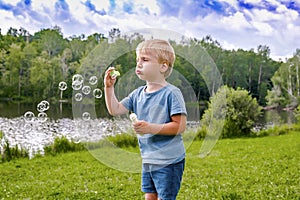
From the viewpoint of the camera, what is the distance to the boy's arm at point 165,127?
185cm

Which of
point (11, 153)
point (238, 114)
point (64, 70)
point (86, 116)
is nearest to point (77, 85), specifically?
point (86, 116)

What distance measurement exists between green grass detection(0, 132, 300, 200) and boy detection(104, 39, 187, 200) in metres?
1.86

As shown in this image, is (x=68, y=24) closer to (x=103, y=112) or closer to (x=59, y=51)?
(x=59, y=51)

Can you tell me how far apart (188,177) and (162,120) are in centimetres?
311

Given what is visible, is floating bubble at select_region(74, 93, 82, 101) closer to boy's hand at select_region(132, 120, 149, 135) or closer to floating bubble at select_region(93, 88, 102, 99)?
floating bubble at select_region(93, 88, 102, 99)

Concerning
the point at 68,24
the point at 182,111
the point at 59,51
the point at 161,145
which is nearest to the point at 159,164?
the point at 161,145

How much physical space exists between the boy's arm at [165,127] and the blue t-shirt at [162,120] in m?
0.03

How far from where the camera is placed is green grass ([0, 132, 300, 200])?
4.08 meters

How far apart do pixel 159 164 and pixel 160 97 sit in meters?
0.34

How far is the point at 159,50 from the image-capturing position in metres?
1.99

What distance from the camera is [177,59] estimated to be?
7.97ft

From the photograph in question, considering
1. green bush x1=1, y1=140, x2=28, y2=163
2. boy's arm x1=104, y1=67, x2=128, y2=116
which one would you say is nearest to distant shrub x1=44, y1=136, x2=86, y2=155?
green bush x1=1, y1=140, x2=28, y2=163

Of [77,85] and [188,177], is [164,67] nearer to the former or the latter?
[77,85]

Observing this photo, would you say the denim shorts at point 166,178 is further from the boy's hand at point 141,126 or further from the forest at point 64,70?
the forest at point 64,70
